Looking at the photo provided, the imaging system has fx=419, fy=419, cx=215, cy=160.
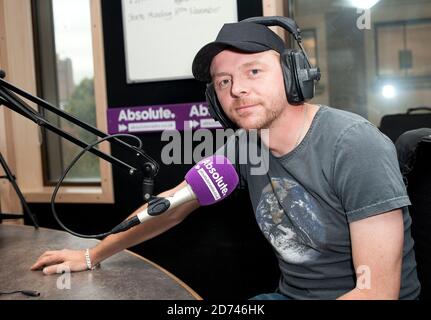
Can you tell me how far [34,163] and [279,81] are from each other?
1.88 meters

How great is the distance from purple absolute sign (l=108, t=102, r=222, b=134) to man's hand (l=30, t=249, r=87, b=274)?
1093 millimetres

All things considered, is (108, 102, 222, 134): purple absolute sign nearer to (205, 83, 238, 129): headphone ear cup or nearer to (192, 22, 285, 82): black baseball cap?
(205, 83, 238, 129): headphone ear cup

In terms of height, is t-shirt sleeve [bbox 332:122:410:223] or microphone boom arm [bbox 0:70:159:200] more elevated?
microphone boom arm [bbox 0:70:159:200]

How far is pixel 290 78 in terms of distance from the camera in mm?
1107

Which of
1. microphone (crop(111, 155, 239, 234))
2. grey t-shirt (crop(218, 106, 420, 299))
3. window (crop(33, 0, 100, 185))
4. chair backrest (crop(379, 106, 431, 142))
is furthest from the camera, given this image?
window (crop(33, 0, 100, 185))

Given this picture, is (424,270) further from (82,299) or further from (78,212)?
(78,212)

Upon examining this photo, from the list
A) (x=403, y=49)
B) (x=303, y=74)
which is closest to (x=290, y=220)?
(x=303, y=74)

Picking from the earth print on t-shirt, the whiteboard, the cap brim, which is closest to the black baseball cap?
the cap brim

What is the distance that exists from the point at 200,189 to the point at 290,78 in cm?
40

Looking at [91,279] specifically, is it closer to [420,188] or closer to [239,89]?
[239,89]

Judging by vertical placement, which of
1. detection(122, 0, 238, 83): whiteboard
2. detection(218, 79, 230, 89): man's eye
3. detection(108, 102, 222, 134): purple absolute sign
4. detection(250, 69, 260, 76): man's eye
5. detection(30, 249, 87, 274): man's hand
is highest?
detection(122, 0, 238, 83): whiteboard

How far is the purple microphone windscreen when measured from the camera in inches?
36.8

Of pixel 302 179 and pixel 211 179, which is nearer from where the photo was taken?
pixel 211 179

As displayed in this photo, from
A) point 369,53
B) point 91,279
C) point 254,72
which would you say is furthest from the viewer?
point 369,53
